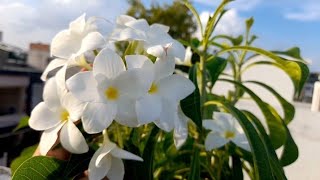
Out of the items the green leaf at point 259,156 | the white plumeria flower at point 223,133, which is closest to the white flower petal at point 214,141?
the white plumeria flower at point 223,133

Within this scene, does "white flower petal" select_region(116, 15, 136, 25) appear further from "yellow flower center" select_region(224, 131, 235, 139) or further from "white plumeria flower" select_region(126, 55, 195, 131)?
"yellow flower center" select_region(224, 131, 235, 139)

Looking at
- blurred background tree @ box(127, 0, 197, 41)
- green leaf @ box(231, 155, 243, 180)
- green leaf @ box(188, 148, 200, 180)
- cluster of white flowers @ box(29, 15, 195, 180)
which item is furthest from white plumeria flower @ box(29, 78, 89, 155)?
blurred background tree @ box(127, 0, 197, 41)

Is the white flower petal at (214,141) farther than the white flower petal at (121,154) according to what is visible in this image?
Yes

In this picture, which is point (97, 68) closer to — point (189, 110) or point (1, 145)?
point (189, 110)

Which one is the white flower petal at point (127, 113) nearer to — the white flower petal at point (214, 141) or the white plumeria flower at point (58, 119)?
the white plumeria flower at point (58, 119)

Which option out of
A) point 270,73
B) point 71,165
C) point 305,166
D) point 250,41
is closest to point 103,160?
point 71,165

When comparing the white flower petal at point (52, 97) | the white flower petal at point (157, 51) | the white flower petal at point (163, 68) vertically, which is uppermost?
the white flower petal at point (157, 51)

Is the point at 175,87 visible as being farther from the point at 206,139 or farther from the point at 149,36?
the point at 206,139

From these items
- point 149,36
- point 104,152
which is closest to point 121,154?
point 104,152
